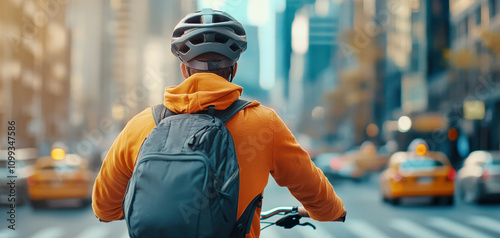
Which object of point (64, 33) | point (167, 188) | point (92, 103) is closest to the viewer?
point (167, 188)

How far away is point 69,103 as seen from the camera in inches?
2247

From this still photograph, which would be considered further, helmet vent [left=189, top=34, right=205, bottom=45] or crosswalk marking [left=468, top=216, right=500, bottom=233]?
crosswalk marking [left=468, top=216, right=500, bottom=233]

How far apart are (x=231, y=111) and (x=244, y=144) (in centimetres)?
13

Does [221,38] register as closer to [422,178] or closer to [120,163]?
[120,163]

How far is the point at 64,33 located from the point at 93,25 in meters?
33.9

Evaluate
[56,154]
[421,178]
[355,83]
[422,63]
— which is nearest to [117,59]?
[355,83]

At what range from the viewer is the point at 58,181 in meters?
14.3

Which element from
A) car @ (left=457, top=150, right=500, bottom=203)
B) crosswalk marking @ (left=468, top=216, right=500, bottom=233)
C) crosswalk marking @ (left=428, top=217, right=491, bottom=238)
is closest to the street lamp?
car @ (left=457, top=150, right=500, bottom=203)

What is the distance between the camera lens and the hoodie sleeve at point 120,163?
1941 mm

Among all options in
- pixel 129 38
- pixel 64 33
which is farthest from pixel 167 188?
pixel 129 38

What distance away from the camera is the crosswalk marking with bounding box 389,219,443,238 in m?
9.63

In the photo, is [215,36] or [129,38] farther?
[129,38]

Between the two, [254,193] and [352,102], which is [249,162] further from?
[352,102]

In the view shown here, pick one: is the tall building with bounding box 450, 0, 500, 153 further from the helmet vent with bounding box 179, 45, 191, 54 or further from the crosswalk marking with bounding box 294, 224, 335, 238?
the helmet vent with bounding box 179, 45, 191, 54
